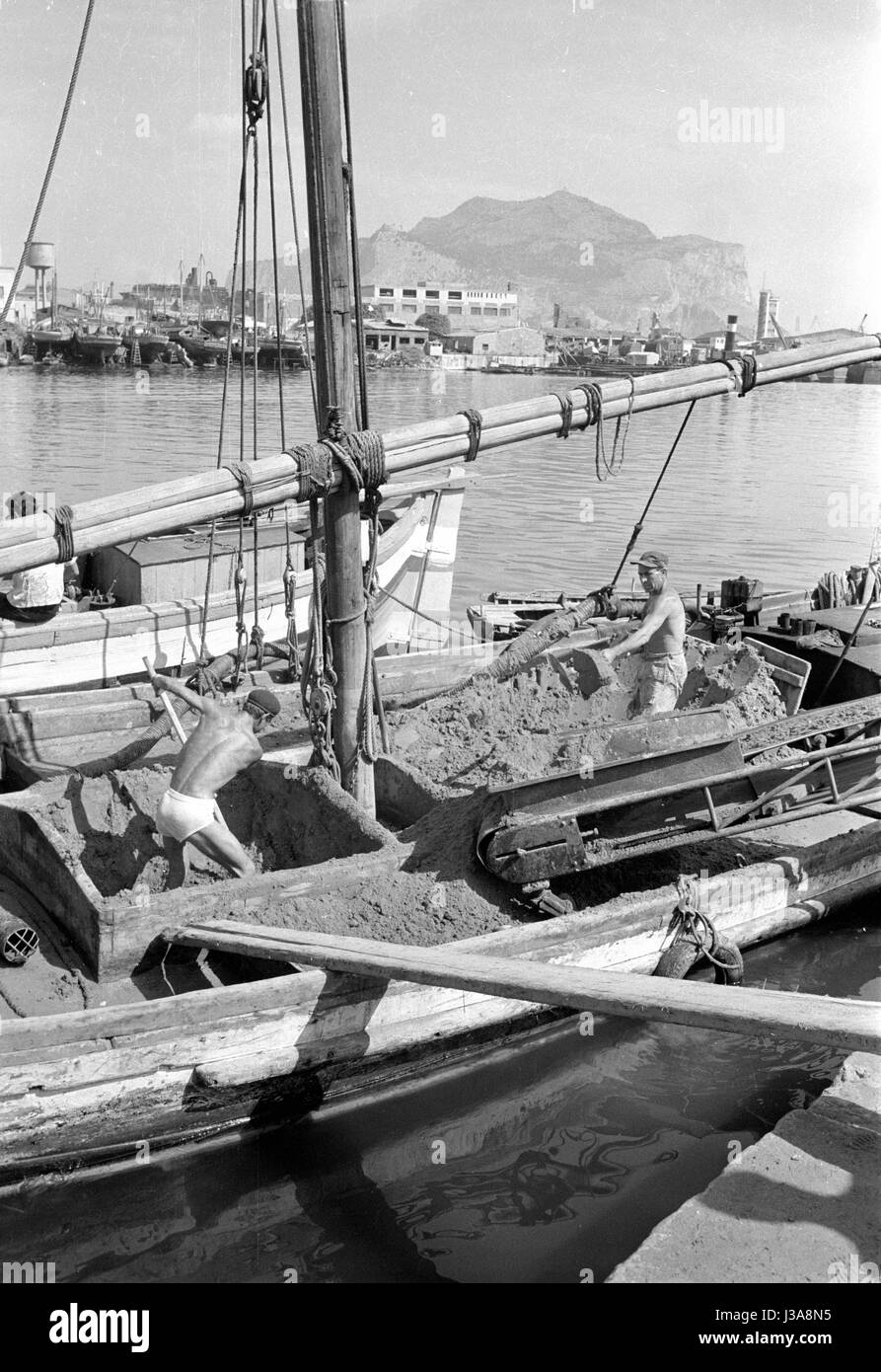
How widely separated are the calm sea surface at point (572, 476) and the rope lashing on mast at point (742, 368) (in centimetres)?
1226

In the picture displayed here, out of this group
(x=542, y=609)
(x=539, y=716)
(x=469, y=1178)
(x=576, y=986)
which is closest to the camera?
(x=576, y=986)

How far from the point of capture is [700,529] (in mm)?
36344

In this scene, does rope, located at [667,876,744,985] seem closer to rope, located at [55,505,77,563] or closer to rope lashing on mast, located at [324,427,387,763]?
rope lashing on mast, located at [324,427,387,763]

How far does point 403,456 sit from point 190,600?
787 cm

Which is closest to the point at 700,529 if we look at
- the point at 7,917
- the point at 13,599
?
the point at 13,599

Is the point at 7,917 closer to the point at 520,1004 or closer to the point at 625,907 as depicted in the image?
the point at 520,1004

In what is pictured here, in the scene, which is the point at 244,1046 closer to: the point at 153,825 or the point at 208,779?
the point at 208,779

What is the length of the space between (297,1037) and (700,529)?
30.8 m

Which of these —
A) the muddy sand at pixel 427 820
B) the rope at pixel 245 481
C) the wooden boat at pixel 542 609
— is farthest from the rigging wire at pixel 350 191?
the wooden boat at pixel 542 609

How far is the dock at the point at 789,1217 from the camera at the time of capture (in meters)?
5.62

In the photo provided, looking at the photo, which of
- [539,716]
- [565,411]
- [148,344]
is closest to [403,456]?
[565,411]

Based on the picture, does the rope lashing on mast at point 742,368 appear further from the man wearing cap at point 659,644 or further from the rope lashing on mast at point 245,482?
the rope lashing on mast at point 245,482

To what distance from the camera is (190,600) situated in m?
16.3
